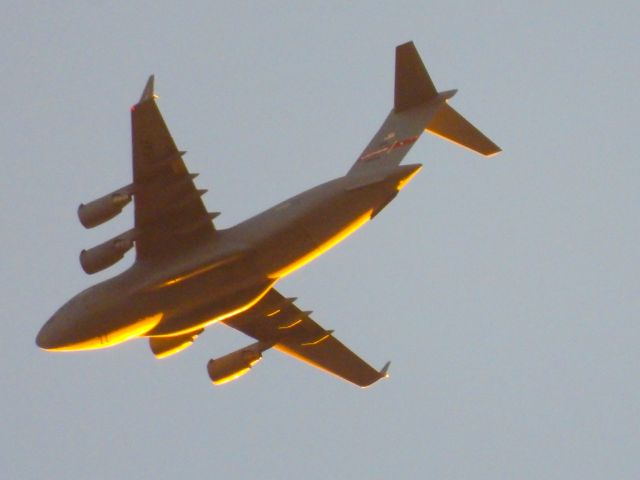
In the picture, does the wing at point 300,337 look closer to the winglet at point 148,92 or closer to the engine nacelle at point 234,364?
the engine nacelle at point 234,364

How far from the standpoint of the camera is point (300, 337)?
25.4 m

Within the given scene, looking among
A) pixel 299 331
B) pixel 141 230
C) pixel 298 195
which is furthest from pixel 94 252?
pixel 299 331

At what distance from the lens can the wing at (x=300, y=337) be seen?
24516 millimetres

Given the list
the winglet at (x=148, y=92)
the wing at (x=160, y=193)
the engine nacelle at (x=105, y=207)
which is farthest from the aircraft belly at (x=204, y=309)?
the winglet at (x=148, y=92)

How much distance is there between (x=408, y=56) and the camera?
22500mm

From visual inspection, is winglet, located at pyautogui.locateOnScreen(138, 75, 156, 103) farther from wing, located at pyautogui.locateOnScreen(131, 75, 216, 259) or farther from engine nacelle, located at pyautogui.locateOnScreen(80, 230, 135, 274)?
engine nacelle, located at pyautogui.locateOnScreen(80, 230, 135, 274)

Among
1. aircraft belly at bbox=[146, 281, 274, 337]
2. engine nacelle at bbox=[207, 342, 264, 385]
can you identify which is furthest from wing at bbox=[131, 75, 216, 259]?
engine nacelle at bbox=[207, 342, 264, 385]

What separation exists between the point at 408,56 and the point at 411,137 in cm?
121

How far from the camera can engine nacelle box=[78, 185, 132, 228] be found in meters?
20.9

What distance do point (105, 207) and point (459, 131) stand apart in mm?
5539

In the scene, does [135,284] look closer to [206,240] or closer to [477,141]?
[206,240]

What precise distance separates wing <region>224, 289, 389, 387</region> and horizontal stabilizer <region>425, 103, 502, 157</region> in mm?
3661

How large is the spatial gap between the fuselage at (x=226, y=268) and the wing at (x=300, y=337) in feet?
7.36

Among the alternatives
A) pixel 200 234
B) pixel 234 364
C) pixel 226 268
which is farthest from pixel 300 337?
pixel 200 234
